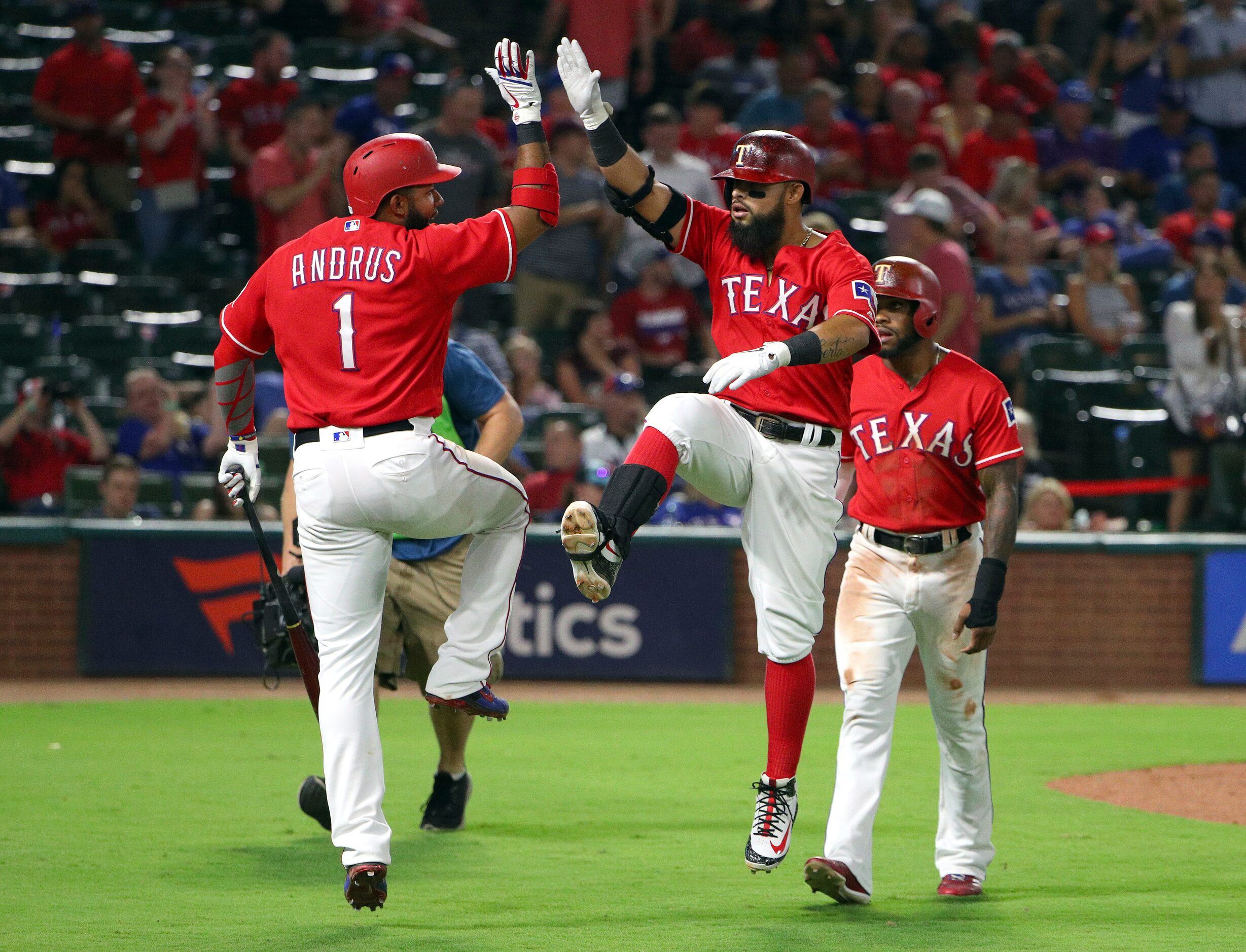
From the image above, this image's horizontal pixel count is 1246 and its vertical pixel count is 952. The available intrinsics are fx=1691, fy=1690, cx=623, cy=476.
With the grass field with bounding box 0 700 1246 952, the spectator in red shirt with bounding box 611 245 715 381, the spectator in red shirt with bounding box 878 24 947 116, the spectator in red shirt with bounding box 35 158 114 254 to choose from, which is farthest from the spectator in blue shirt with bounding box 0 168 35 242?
the spectator in red shirt with bounding box 878 24 947 116

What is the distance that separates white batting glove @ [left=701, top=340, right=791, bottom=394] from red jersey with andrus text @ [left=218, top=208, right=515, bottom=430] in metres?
0.69

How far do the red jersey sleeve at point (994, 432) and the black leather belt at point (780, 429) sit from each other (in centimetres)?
50

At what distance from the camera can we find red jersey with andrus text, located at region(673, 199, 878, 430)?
5.45 metres

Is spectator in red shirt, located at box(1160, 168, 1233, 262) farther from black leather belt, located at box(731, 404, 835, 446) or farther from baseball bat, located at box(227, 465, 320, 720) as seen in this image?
baseball bat, located at box(227, 465, 320, 720)

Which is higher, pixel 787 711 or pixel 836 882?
pixel 787 711

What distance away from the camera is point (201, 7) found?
15898 mm

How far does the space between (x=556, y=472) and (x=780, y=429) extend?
574cm

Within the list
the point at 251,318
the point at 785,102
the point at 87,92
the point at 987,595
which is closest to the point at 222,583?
the point at 87,92

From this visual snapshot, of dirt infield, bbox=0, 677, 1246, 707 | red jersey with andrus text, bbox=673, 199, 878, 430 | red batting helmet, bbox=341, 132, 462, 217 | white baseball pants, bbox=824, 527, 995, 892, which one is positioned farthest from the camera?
dirt infield, bbox=0, 677, 1246, 707

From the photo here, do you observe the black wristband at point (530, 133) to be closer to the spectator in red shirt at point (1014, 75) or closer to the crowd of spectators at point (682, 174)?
the crowd of spectators at point (682, 174)

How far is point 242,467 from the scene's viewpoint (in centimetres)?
558

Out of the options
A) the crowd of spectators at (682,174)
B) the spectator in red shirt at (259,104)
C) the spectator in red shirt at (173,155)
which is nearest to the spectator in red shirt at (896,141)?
the crowd of spectators at (682,174)

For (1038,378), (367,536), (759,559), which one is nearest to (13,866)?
(367,536)

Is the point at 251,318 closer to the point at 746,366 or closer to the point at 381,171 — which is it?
the point at 381,171
